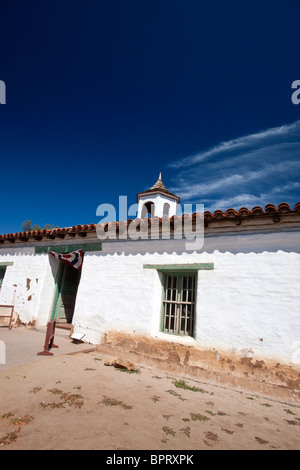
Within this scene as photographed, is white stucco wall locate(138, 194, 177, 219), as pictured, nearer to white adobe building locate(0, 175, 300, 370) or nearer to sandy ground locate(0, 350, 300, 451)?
white adobe building locate(0, 175, 300, 370)

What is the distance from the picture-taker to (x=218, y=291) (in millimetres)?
5621

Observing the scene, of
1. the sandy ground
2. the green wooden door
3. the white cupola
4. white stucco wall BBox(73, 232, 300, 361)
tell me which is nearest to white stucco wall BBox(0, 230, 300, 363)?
white stucco wall BBox(73, 232, 300, 361)

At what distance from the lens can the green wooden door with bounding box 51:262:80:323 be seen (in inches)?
353

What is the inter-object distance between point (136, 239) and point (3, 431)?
5130 mm

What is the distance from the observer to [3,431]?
2602 mm

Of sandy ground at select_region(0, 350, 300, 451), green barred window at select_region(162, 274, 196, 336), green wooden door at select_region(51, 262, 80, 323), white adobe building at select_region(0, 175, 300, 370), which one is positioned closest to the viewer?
sandy ground at select_region(0, 350, 300, 451)

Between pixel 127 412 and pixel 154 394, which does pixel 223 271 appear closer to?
pixel 154 394

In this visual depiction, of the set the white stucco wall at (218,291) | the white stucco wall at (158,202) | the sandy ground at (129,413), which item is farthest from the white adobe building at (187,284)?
the white stucco wall at (158,202)

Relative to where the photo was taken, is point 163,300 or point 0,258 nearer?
point 163,300

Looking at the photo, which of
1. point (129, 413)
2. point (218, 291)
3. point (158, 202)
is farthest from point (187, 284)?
point (158, 202)

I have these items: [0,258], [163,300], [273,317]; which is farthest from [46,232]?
[273,317]

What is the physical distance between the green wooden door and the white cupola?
4540mm

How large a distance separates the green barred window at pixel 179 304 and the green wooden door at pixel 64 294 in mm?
4560

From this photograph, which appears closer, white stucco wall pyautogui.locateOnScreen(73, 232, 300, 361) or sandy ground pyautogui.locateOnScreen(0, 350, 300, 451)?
sandy ground pyautogui.locateOnScreen(0, 350, 300, 451)
